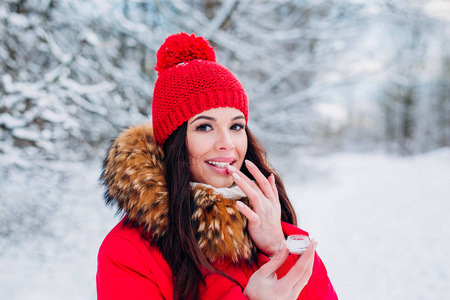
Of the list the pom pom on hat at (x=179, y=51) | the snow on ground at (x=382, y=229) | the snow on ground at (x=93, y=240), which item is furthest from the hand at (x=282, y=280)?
the snow on ground at (x=382, y=229)

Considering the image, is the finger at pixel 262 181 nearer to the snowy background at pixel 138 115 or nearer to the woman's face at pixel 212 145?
the woman's face at pixel 212 145

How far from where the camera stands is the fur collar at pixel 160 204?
1.29m

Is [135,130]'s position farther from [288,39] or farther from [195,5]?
[288,39]

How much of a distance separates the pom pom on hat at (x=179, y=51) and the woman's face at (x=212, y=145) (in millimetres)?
365

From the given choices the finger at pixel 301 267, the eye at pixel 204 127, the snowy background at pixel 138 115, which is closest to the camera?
the finger at pixel 301 267

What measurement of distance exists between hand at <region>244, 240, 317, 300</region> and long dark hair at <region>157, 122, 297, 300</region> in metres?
0.13

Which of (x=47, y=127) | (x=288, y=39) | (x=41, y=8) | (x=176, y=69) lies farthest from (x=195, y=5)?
(x=176, y=69)

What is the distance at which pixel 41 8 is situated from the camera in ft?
12.5

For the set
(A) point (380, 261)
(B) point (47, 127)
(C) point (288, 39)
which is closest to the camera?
(B) point (47, 127)

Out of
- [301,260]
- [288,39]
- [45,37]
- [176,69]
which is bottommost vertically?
[301,260]

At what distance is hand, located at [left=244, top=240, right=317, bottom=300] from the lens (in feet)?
3.73

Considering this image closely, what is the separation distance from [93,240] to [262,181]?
372 centimetres

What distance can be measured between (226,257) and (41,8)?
3.96 metres

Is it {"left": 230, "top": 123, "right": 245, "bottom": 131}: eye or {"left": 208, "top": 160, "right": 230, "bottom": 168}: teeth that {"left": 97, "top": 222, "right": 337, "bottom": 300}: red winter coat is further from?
{"left": 230, "top": 123, "right": 245, "bottom": 131}: eye
